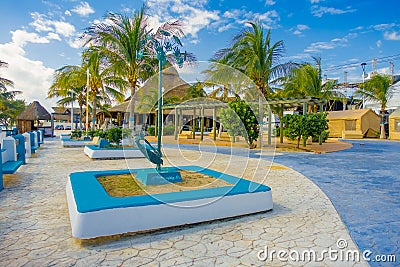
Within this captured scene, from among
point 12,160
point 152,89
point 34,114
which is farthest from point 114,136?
point 34,114

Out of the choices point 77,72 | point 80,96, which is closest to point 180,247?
point 77,72

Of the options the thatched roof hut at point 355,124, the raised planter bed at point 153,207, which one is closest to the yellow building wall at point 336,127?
the thatched roof hut at point 355,124

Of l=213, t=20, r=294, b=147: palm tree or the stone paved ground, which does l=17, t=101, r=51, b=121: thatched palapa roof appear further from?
the stone paved ground

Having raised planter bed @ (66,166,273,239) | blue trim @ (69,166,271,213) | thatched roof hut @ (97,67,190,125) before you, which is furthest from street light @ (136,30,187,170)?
raised planter bed @ (66,166,273,239)

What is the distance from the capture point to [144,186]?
15.3ft

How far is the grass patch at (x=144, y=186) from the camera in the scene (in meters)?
4.29

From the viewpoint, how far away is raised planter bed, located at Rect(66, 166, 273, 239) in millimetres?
3139

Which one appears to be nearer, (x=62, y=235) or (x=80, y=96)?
(x=62, y=235)

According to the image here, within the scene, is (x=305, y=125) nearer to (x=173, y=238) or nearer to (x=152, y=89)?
(x=152, y=89)

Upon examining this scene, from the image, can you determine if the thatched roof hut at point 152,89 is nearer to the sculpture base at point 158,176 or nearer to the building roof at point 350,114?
the sculpture base at point 158,176

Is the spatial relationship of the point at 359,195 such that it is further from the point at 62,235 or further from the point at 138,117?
the point at 62,235

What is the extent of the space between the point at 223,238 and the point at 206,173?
247 centimetres

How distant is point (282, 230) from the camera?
361cm

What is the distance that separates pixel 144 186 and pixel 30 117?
21.4 m
